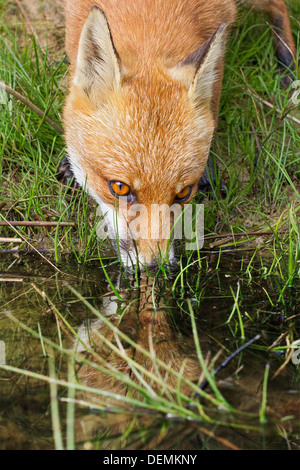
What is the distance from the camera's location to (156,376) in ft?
7.75

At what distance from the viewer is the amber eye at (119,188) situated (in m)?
3.32

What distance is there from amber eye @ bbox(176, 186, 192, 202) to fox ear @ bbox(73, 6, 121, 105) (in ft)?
2.75

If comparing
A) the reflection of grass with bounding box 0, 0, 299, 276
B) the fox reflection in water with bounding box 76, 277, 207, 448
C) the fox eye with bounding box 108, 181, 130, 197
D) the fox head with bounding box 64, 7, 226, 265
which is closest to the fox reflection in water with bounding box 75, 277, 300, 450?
the fox reflection in water with bounding box 76, 277, 207, 448

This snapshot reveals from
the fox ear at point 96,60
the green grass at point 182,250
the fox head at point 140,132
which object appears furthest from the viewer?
the fox head at point 140,132

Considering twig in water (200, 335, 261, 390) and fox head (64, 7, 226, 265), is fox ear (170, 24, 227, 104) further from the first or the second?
twig in water (200, 335, 261, 390)

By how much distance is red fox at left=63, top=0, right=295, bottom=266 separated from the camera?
10.7ft

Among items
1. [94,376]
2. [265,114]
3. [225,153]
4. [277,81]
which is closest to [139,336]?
[94,376]

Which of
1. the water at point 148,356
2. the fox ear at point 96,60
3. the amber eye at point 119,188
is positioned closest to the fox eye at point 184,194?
the amber eye at point 119,188

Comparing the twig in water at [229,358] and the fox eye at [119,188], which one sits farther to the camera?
the fox eye at [119,188]

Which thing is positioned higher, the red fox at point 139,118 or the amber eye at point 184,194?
the red fox at point 139,118

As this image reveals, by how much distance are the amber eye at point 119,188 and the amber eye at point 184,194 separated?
0.37 m

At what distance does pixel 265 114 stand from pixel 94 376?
3638 millimetres

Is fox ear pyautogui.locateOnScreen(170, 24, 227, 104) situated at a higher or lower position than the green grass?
higher

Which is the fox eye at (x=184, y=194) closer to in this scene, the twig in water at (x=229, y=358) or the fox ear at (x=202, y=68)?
the fox ear at (x=202, y=68)
